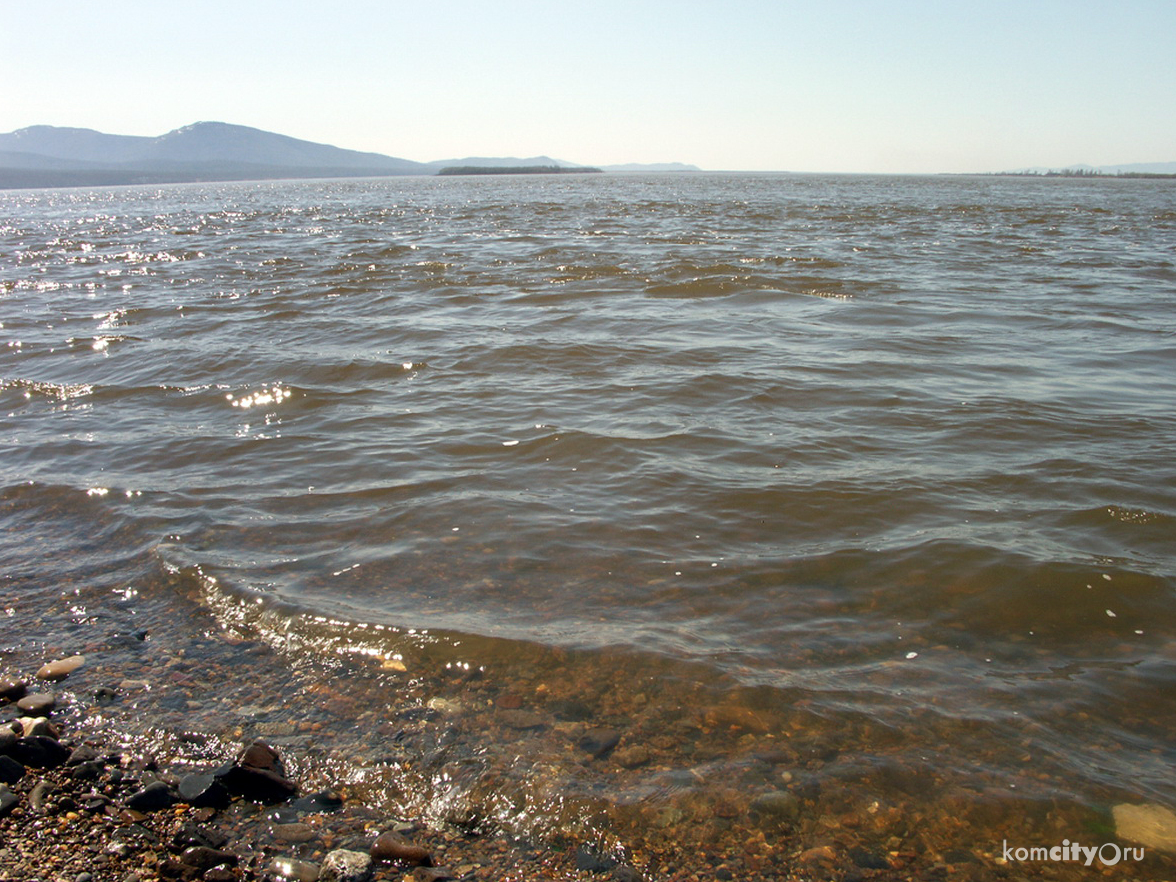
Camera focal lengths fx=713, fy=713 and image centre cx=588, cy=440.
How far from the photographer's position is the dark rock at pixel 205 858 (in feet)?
8.82

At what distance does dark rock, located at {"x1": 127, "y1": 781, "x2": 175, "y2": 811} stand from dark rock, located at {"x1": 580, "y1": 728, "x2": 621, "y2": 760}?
1825mm

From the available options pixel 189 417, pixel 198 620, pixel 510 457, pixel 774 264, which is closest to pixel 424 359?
pixel 189 417

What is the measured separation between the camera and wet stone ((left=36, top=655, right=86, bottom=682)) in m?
3.94

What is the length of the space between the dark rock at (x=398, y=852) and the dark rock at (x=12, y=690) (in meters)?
2.35

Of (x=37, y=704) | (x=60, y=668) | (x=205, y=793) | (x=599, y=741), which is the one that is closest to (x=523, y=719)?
(x=599, y=741)

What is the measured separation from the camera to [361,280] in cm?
1708

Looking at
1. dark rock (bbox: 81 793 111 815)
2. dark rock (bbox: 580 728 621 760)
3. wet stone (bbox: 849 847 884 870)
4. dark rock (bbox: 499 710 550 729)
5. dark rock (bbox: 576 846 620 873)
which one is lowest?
wet stone (bbox: 849 847 884 870)

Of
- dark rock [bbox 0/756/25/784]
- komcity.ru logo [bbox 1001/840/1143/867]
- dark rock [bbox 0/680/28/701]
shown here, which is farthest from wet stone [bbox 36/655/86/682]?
komcity.ru logo [bbox 1001/840/1143/867]

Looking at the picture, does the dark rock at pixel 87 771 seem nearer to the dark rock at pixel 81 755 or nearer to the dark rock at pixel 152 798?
the dark rock at pixel 81 755

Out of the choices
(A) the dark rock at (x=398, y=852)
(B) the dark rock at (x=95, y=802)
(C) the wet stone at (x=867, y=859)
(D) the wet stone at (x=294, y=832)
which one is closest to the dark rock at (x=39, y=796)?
(B) the dark rock at (x=95, y=802)

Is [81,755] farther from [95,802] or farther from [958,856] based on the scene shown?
[958,856]

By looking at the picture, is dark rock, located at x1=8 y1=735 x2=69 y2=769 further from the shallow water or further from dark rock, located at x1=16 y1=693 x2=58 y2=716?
the shallow water

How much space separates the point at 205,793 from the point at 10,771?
33.3 inches

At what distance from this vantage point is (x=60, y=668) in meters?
4.00
